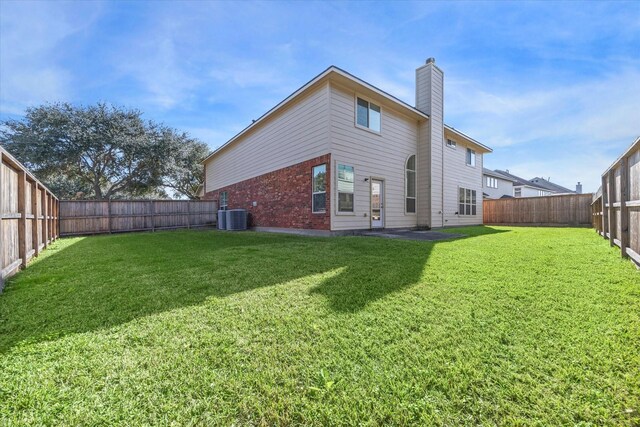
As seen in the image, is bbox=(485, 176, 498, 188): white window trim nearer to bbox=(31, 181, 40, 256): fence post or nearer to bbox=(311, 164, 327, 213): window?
Result: bbox=(311, 164, 327, 213): window

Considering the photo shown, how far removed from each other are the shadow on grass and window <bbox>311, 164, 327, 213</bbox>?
293 centimetres

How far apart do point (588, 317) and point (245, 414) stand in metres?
2.85

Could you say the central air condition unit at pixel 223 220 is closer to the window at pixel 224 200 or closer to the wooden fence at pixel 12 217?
the window at pixel 224 200

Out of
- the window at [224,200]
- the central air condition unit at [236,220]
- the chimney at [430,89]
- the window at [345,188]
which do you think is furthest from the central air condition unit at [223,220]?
the chimney at [430,89]

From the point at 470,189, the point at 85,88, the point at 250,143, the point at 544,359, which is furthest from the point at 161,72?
the point at 470,189

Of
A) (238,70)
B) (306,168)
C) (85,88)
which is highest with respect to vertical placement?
(85,88)

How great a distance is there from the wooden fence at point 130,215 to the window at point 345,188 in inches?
413

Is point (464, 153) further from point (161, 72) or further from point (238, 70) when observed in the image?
point (161, 72)

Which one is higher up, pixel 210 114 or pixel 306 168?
pixel 210 114

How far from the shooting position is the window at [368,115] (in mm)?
9129

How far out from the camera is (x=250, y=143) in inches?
520

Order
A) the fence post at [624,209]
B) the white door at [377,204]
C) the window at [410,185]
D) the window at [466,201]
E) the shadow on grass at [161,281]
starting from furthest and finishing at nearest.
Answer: the window at [466,201]
the window at [410,185]
the white door at [377,204]
the fence post at [624,209]
the shadow on grass at [161,281]

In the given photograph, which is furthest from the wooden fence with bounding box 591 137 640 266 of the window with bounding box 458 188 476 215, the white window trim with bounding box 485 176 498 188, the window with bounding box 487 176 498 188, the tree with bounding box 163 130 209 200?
the window with bounding box 487 176 498 188

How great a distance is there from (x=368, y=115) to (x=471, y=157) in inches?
337
